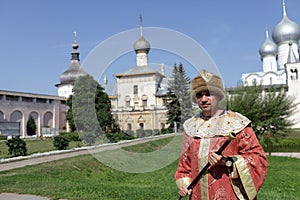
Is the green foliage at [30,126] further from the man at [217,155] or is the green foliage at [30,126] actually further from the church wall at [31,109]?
the man at [217,155]

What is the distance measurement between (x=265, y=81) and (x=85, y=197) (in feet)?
162

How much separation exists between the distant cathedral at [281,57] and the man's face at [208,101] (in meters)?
44.6

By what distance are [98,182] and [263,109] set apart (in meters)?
16.4

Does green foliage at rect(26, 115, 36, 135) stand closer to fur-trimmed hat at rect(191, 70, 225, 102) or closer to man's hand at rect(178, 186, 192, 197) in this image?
man's hand at rect(178, 186, 192, 197)

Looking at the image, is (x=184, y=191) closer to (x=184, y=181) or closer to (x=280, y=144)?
(x=184, y=181)

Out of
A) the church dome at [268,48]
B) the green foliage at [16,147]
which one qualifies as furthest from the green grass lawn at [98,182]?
the church dome at [268,48]

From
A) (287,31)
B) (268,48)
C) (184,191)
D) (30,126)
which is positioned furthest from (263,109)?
(268,48)

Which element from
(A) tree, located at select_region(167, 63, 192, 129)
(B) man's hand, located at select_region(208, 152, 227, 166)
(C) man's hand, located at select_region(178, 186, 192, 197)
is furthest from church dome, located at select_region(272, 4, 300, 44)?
(B) man's hand, located at select_region(208, 152, 227, 166)

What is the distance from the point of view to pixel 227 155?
2271 mm

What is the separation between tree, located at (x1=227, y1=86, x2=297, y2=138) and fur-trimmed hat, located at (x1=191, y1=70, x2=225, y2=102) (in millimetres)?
18880

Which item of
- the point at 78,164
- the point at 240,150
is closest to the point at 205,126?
the point at 240,150

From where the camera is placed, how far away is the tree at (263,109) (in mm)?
21266

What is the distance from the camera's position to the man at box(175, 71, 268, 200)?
2197mm

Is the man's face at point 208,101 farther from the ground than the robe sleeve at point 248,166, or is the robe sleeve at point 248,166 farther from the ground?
the man's face at point 208,101
